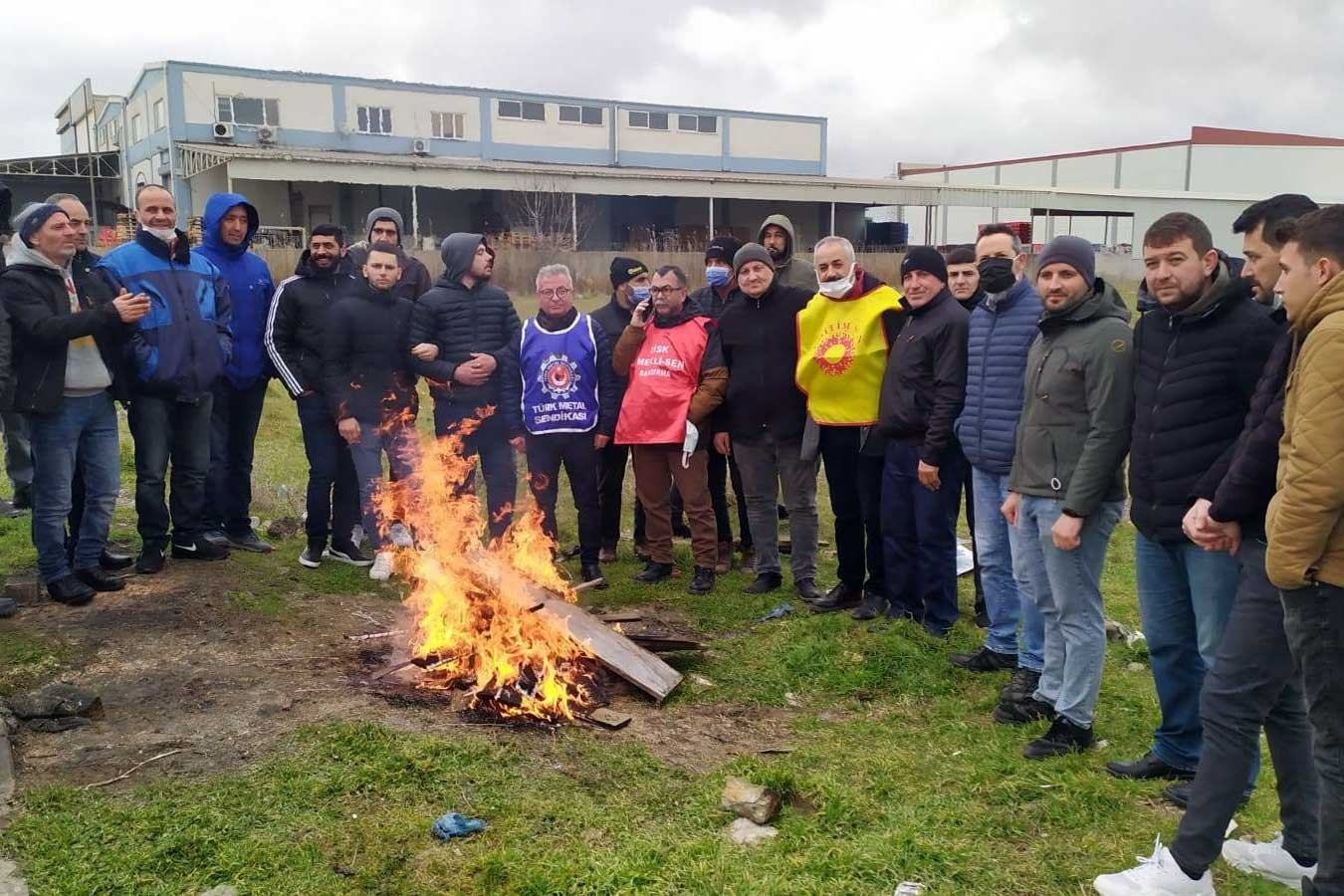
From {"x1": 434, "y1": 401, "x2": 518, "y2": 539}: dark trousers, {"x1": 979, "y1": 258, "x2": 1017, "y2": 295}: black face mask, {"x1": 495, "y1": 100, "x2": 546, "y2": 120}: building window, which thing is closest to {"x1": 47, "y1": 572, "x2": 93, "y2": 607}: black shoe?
{"x1": 434, "y1": 401, "x2": 518, "y2": 539}: dark trousers

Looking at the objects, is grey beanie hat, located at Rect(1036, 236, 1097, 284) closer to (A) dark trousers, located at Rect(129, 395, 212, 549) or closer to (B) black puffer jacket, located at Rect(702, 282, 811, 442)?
(B) black puffer jacket, located at Rect(702, 282, 811, 442)

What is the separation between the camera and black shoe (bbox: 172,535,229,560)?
771cm

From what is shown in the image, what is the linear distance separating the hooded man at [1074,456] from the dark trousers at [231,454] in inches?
238

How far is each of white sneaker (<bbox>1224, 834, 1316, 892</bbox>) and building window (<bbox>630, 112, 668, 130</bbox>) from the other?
162 ft

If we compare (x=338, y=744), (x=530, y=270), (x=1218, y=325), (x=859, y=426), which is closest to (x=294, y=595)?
(x=338, y=744)

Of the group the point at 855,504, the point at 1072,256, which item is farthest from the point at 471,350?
the point at 1072,256

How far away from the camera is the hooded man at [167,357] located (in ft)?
23.2

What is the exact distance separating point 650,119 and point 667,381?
45635 mm

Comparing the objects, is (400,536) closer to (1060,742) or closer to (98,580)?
(98,580)

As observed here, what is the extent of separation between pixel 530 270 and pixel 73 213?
2081 cm

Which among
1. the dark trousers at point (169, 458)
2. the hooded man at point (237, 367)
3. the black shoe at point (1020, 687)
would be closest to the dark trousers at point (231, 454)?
the hooded man at point (237, 367)

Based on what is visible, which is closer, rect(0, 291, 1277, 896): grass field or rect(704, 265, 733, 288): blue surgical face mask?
rect(0, 291, 1277, 896): grass field

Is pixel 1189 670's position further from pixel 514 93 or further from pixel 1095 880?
pixel 514 93

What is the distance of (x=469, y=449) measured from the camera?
7938mm
